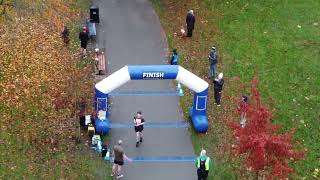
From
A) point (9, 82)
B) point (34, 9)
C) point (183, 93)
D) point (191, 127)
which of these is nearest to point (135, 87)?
point (183, 93)

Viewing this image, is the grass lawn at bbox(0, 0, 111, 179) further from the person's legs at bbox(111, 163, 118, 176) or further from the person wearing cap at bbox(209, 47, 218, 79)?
the person wearing cap at bbox(209, 47, 218, 79)

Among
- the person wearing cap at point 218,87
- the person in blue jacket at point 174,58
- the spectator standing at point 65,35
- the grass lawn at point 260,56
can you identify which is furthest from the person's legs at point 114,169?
the spectator standing at point 65,35

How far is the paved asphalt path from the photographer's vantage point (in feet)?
65.6

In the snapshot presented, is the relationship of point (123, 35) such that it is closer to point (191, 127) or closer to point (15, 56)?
point (15, 56)

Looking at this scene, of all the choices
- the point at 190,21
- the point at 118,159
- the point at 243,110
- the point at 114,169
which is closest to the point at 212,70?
the point at 190,21

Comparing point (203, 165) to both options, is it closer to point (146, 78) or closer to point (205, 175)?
point (205, 175)

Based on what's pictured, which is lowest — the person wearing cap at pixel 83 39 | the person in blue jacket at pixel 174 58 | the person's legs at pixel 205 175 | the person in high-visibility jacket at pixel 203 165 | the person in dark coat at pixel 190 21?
the person's legs at pixel 205 175

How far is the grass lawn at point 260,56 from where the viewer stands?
21.4 metres

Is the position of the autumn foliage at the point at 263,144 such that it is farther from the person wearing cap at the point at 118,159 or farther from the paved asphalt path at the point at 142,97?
the person wearing cap at the point at 118,159

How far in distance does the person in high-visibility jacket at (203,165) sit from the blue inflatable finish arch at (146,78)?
2.90 metres

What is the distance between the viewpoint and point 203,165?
732 inches

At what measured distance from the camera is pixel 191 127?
22000 millimetres

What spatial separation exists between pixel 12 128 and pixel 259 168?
941 centimetres

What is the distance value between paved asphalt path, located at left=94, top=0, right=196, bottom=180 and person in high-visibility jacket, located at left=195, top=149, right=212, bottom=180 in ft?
2.82
